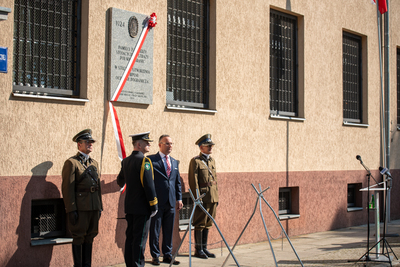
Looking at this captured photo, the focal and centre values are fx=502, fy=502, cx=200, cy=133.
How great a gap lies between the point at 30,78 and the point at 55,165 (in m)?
1.31

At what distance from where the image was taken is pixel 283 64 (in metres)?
11.8

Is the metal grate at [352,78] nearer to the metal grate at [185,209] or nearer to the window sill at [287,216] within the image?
the window sill at [287,216]

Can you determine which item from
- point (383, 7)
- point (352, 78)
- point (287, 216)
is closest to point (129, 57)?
point (287, 216)

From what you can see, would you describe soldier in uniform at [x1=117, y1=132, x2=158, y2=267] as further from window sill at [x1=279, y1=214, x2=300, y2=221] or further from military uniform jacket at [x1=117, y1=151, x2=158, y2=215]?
window sill at [x1=279, y1=214, x2=300, y2=221]

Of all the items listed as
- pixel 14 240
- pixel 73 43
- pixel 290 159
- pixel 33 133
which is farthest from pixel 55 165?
pixel 290 159

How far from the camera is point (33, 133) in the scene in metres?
7.03

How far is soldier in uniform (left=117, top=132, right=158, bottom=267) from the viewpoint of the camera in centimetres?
671

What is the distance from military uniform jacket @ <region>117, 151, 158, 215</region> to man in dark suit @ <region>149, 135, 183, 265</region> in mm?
1115

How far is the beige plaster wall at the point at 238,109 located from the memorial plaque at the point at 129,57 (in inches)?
5.1

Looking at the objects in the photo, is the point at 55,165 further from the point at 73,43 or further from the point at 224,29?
the point at 224,29

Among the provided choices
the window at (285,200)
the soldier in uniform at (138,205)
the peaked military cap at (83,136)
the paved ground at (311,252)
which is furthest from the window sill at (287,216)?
the peaked military cap at (83,136)

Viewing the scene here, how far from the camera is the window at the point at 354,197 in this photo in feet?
44.5

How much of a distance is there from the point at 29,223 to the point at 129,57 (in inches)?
120

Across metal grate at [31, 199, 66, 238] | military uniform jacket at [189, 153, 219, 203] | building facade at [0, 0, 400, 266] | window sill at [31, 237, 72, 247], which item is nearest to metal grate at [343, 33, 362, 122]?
building facade at [0, 0, 400, 266]
